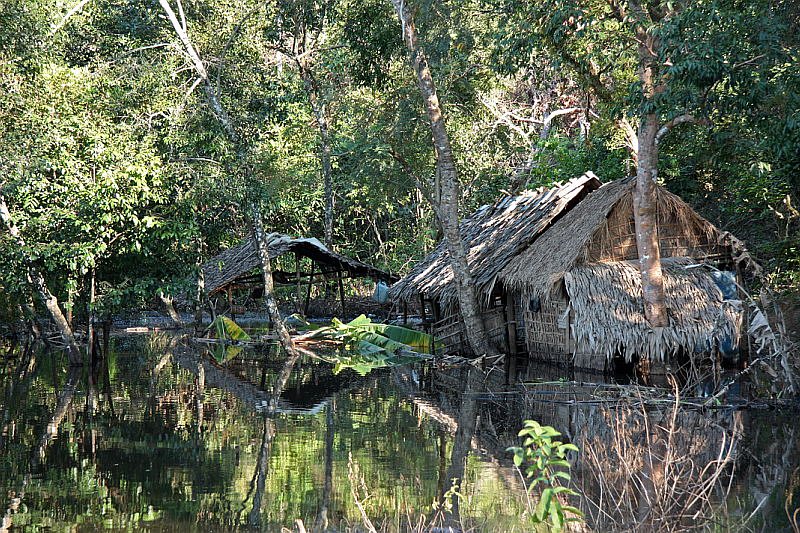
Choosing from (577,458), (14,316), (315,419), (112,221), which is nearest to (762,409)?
(577,458)

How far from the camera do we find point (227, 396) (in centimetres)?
1329

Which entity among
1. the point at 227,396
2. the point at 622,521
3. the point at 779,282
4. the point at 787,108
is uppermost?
the point at 787,108

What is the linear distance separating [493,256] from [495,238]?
4.44ft

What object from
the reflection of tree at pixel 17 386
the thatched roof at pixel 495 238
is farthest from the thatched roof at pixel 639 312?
the reflection of tree at pixel 17 386

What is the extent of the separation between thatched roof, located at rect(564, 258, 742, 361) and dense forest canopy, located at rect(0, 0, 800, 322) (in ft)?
7.33

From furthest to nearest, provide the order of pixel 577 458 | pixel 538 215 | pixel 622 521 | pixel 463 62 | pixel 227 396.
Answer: pixel 463 62
pixel 538 215
pixel 227 396
pixel 577 458
pixel 622 521

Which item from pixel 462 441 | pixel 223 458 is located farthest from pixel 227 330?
pixel 462 441

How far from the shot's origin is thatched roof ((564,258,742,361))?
1355 cm

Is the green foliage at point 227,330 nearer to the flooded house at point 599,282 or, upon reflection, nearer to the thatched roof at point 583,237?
the flooded house at point 599,282

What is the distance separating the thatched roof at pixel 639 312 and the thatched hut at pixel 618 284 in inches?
0.6

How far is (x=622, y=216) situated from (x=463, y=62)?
5.76 metres

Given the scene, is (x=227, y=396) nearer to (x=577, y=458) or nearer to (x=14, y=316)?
(x=577, y=458)

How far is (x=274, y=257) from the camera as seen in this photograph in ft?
75.4

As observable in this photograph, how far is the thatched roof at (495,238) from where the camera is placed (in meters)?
16.8
